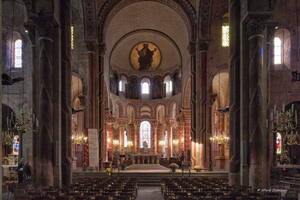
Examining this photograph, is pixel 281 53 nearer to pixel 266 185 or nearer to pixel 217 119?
pixel 217 119

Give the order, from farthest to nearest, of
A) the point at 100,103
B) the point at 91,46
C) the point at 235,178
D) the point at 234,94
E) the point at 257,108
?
→ the point at 100,103, the point at 91,46, the point at 234,94, the point at 235,178, the point at 257,108

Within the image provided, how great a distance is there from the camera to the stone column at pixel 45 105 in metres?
18.8

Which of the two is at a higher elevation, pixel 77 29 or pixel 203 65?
pixel 77 29

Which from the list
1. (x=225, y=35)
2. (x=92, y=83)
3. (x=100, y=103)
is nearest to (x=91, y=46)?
(x=92, y=83)

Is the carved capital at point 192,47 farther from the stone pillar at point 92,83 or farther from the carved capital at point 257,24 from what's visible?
the carved capital at point 257,24

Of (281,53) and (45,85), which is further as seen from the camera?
(281,53)

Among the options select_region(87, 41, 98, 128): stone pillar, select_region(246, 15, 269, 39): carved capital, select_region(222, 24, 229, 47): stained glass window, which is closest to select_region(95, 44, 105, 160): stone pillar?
select_region(87, 41, 98, 128): stone pillar

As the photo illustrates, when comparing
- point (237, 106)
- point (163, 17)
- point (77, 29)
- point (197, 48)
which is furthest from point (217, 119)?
point (237, 106)

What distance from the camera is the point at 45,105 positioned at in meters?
18.9

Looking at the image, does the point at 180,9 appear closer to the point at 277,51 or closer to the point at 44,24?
the point at 277,51

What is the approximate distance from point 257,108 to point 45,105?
9537 millimetres

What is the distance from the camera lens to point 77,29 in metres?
37.5

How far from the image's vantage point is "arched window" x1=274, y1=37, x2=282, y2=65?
3281 centimetres

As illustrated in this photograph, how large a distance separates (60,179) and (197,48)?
19524mm
